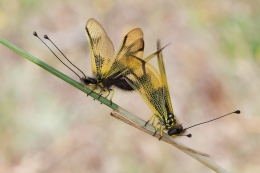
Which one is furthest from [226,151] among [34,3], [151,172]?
[34,3]

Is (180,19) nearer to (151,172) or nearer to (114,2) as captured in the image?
(114,2)

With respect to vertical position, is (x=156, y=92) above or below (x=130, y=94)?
below

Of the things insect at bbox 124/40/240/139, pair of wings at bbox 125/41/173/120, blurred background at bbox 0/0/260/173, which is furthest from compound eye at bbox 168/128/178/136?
blurred background at bbox 0/0/260/173

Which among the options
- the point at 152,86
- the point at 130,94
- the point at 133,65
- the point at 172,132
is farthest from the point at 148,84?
the point at 130,94

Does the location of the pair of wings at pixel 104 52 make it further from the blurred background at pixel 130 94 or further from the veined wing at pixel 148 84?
the blurred background at pixel 130 94

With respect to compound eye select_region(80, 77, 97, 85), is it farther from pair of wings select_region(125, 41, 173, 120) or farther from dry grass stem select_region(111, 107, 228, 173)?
dry grass stem select_region(111, 107, 228, 173)

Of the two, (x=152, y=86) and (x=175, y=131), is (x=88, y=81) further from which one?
(x=175, y=131)

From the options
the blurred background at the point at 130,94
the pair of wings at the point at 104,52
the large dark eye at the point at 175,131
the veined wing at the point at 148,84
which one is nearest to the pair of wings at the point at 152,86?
the veined wing at the point at 148,84
